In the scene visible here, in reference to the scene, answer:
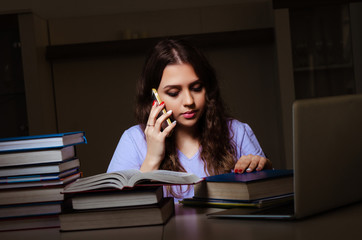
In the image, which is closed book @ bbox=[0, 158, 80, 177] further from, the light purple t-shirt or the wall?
the wall

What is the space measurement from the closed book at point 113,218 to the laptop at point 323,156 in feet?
0.40

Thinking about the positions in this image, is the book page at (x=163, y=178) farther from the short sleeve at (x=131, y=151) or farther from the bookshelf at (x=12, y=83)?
the bookshelf at (x=12, y=83)

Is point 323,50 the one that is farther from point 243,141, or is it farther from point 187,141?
point 187,141

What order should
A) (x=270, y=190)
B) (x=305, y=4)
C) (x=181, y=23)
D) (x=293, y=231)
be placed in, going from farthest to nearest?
(x=181, y=23) < (x=305, y=4) < (x=270, y=190) < (x=293, y=231)

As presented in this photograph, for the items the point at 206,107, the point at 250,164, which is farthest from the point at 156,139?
the point at 250,164

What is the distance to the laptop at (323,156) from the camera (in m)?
0.75

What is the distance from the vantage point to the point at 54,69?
11.3 feet

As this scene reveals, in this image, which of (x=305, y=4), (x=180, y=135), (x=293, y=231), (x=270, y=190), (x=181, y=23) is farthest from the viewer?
(x=181, y=23)

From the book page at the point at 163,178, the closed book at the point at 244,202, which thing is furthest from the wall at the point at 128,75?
the book page at the point at 163,178

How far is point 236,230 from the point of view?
0.78m

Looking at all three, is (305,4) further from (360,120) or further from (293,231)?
(293,231)

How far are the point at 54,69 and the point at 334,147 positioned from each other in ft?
9.80

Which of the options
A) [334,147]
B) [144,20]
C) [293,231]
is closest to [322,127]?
[334,147]

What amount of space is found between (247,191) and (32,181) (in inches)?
18.9
